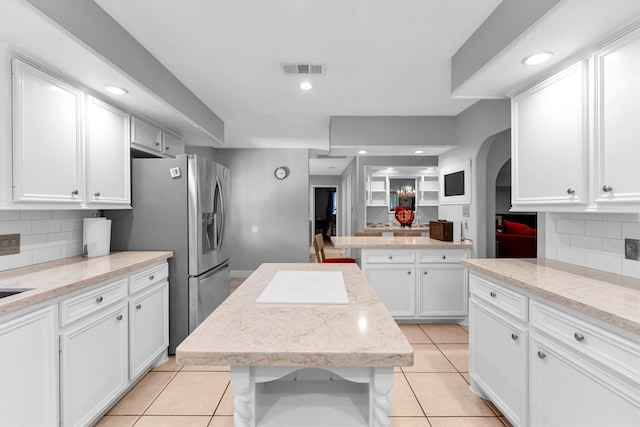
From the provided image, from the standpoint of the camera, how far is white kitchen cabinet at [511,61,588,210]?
1.66m

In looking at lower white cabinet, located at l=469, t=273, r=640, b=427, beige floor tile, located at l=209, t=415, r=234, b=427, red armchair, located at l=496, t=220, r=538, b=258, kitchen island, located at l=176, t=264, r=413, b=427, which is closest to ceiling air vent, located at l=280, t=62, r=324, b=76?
kitchen island, located at l=176, t=264, r=413, b=427

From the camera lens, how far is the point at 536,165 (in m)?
1.98

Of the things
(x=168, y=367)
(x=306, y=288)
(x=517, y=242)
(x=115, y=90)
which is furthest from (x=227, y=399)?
(x=517, y=242)

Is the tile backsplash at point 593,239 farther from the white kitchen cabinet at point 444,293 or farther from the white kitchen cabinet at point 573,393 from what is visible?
the white kitchen cabinet at point 444,293

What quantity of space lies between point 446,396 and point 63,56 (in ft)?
10.6

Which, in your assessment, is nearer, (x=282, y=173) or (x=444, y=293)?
(x=444, y=293)

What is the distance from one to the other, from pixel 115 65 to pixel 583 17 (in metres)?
2.49

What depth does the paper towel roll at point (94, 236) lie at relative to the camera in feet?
7.77

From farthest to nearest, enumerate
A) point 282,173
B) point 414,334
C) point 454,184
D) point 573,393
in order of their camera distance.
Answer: point 282,173 < point 454,184 < point 414,334 < point 573,393

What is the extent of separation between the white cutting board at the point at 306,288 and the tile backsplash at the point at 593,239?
5.12 ft

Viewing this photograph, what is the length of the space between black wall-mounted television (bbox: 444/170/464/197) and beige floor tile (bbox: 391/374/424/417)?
2262 mm

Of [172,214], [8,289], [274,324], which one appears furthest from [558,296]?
[172,214]

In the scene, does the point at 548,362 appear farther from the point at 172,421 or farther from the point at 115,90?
the point at 115,90

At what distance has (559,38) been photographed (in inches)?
61.3
